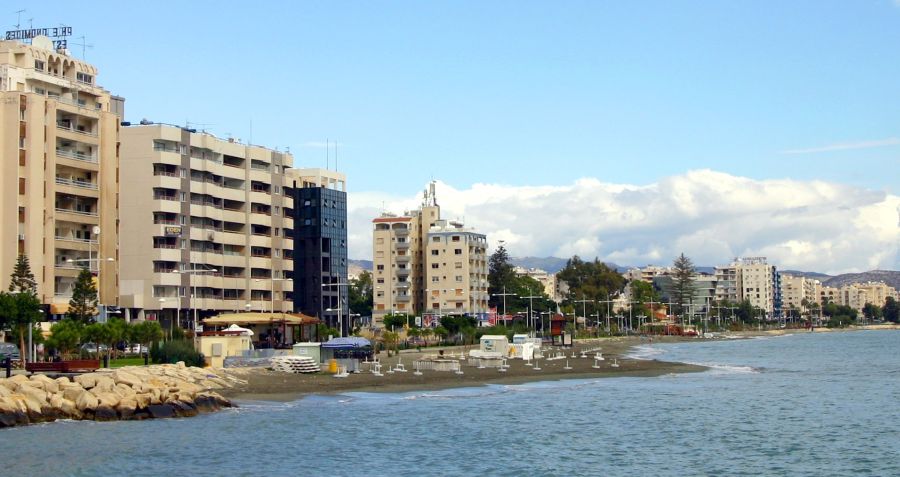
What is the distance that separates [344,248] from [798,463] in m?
114

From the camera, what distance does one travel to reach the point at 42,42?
10850 cm

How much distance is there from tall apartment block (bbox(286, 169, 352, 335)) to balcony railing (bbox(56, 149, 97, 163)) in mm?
41020

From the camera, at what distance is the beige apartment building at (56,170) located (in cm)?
9688

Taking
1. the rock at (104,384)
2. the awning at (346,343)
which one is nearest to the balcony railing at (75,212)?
the awning at (346,343)

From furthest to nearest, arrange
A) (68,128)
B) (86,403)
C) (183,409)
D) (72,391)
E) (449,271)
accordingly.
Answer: (449,271) → (68,128) → (183,409) → (72,391) → (86,403)

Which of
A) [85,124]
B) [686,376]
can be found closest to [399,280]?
[85,124]

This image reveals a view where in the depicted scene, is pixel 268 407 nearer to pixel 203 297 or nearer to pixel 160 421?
pixel 160 421

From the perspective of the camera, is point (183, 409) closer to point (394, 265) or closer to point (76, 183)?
point (76, 183)

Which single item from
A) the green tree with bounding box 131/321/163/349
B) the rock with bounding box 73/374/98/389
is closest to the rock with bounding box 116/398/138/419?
the rock with bounding box 73/374/98/389

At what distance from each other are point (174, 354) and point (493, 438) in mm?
31181

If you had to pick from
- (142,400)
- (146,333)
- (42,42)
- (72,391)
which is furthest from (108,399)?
(42,42)

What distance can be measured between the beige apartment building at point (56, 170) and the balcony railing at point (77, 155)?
0.41 ft

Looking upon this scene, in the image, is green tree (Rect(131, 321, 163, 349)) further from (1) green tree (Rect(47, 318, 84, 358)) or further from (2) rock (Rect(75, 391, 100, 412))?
(2) rock (Rect(75, 391, 100, 412))

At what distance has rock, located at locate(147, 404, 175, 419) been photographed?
52.5 m
